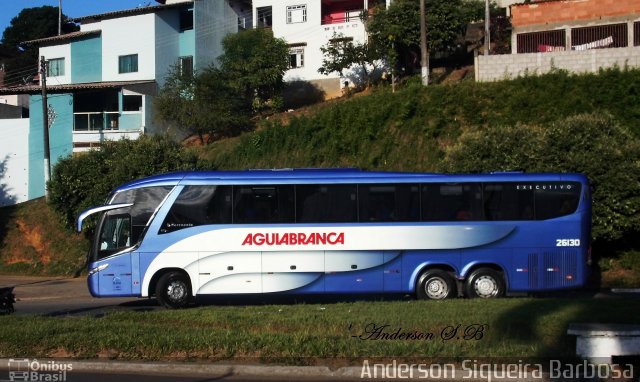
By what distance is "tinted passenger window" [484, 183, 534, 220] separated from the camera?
1730 cm

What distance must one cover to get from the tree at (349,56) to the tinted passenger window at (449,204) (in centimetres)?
2436

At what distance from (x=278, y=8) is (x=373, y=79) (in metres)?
9.22

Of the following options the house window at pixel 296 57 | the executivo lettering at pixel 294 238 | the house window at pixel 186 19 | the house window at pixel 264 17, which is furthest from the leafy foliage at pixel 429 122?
the house window at pixel 264 17

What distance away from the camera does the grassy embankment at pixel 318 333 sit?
10.1 m

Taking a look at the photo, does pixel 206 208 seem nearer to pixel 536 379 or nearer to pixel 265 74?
pixel 536 379

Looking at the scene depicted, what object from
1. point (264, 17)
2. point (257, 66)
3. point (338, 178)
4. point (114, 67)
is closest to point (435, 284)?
point (338, 178)

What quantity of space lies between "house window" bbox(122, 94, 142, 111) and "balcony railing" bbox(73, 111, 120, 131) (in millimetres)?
1573

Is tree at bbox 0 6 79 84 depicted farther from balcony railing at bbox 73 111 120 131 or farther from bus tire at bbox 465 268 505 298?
bus tire at bbox 465 268 505 298

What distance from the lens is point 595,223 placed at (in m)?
20.4

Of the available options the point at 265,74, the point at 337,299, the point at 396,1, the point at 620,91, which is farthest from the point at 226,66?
the point at 337,299

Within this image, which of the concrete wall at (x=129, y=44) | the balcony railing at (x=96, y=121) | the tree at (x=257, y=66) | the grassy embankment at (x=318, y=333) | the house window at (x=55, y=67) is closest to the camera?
the grassy embankment at (x=318, y=333)

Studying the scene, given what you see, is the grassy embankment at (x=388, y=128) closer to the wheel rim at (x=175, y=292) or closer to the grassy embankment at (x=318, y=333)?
the wheel rim at (x=175, y=292)

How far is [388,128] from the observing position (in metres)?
31.2

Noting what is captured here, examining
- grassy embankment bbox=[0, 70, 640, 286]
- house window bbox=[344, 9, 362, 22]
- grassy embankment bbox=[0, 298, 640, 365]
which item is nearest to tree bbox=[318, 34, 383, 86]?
house window bbox=[344, 9, 362, 22]
